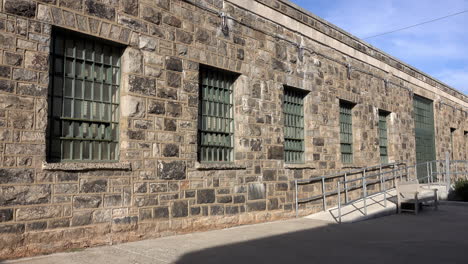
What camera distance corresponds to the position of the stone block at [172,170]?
721 cm

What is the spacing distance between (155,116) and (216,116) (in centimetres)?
177

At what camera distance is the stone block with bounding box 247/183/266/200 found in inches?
348

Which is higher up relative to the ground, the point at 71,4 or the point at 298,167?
the point at 71,4

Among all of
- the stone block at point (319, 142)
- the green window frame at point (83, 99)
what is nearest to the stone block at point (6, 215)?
the green window frame at point (83, 99)

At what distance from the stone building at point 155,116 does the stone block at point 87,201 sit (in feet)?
0.08

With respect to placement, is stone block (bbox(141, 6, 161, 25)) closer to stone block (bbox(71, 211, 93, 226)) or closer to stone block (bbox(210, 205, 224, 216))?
stone block (bbox(71, 211, 93, 226))

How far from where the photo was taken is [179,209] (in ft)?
24.3

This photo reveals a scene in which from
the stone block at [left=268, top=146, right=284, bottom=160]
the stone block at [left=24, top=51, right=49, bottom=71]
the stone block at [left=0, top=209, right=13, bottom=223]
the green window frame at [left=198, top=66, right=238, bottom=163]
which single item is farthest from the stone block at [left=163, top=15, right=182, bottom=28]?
the stone block at [left=0, top=209, right=13, bottom=223]

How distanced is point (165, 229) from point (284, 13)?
20.2 ft

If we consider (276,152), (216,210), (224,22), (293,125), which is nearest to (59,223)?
(216,210)

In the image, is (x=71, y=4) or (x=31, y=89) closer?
(x=31, y=89)

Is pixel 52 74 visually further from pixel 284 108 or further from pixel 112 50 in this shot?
pixel 284 108

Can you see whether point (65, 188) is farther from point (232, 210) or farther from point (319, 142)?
point (319, 142)

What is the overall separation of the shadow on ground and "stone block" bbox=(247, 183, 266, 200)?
1.41 m
